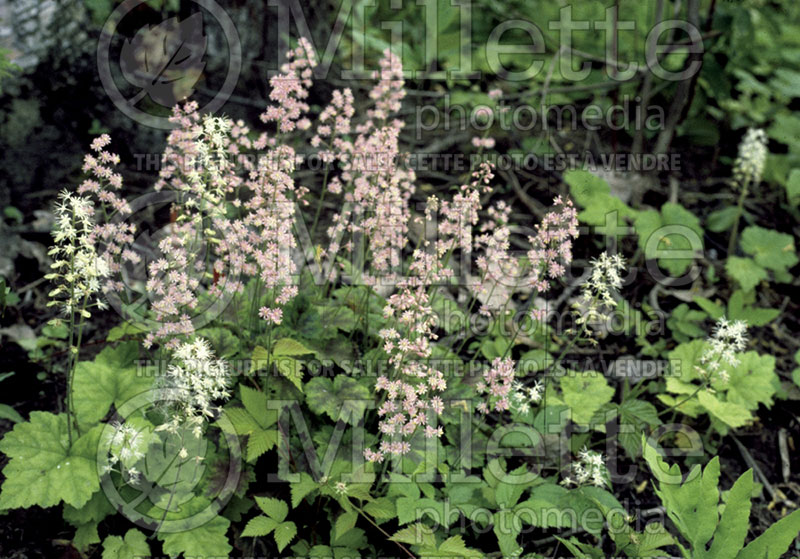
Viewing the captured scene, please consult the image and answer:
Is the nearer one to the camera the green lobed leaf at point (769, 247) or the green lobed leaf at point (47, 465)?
the green lobed leaf at point (47, 465)

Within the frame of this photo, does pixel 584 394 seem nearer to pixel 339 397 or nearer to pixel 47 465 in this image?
pixel 339 397

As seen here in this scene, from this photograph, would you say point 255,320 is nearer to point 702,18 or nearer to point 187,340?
point 187,340

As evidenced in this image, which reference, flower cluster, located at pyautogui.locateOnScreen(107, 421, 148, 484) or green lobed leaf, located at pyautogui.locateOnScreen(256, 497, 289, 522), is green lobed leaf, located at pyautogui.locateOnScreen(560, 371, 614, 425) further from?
flower cluster, located at pyautogui.locateOnScreen(107, 421, 148, 484)

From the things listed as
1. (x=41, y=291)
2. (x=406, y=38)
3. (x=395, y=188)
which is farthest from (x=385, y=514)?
(x=406, y=38)

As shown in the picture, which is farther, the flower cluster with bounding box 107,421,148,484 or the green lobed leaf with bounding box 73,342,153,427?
the green lobed leaf with bounding box 73,342,153,427

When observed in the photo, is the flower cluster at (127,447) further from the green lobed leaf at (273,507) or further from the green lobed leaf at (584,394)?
the green lobed leaf at (584,394)

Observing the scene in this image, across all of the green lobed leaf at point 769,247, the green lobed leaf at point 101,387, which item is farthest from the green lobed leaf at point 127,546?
the green lobed leaf at point 769,247

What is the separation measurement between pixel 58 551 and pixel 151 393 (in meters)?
0.71

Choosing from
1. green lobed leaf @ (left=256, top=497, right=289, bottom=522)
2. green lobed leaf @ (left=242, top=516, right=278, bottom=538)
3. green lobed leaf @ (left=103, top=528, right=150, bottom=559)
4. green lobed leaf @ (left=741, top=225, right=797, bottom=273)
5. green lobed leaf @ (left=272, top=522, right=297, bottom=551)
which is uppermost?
green lobed leaf @ (left=741, top=225, right=797, bottom=273)

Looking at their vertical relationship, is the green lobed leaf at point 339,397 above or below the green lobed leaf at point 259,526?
above

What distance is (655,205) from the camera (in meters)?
5.02

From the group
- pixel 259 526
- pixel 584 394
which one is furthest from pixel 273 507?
A: pixel 584 394

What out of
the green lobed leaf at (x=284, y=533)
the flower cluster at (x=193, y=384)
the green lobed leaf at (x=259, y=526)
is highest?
the flower cluster at (x=193, y=384)

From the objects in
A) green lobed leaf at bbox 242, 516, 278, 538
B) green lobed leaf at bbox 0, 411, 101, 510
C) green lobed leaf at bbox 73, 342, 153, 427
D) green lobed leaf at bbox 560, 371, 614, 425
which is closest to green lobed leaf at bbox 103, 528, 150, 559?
green lobed leaf at bbox 0, 411, 101, 510
